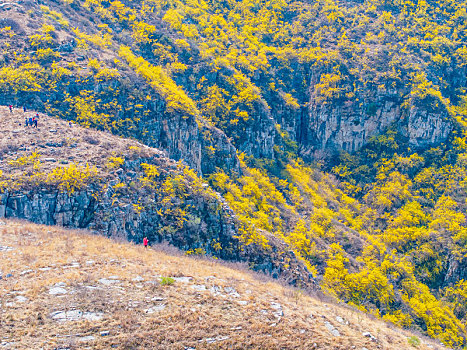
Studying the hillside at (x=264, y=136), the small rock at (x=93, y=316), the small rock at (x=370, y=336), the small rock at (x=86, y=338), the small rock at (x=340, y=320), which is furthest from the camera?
the hillside at (x=264, y=136)

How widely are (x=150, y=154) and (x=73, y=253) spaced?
50.8ft

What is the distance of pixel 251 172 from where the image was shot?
52594 millimetres

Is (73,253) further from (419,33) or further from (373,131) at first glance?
(419,33)

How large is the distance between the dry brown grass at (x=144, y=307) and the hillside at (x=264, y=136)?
7227 mm

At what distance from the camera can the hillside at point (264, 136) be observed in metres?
28.7

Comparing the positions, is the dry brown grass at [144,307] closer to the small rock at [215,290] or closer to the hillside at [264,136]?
the small rock at [215,290]

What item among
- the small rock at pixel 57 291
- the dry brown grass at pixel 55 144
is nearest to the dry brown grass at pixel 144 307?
the small rock at pixel 57 291

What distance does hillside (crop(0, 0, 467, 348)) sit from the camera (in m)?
28.7

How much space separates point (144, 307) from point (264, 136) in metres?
48.4

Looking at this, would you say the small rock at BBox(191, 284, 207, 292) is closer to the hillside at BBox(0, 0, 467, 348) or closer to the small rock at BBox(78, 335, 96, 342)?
the small rock at BBox(78, 335, 96, 342)

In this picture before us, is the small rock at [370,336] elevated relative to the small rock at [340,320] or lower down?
lower down

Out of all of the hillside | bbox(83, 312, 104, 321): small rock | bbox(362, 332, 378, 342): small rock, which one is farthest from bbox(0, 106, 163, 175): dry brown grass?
bbox(362, 332, 378, 342): small rock

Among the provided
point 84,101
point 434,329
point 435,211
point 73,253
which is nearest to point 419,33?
point 435,211

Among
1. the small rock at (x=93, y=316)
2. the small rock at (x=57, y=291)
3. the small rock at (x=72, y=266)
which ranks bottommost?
the small rock at (x=93, y=316)
